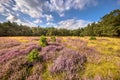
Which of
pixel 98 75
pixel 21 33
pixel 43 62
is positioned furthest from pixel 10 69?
pixel 21 33

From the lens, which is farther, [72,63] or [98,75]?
[72,63]

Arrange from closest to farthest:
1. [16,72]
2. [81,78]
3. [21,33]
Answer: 1. [81,78]
2. [16,72]
3. [21,33]

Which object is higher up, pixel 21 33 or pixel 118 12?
pixel 118 12

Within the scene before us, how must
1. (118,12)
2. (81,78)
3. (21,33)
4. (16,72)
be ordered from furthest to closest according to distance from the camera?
1. (21,33)
2. (118,12)
3. (16,72)
4. (81,78)

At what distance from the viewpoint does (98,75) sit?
330 inches

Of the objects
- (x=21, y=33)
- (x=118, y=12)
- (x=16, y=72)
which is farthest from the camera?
(x=21, y=33)

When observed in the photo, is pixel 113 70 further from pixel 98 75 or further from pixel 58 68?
pixel 58 68

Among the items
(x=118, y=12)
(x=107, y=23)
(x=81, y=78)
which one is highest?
(x=118, y=12)

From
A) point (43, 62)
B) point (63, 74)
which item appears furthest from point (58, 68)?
point (43, 62)

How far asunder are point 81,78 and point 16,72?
4.88m

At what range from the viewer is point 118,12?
53.9m

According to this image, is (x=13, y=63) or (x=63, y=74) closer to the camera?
(x=63, y=74)

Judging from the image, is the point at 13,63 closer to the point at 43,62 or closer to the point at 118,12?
the point at 43,62

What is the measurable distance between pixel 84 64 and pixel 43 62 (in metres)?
3.62
